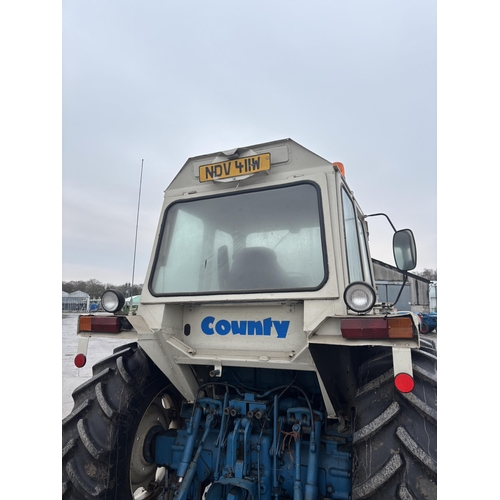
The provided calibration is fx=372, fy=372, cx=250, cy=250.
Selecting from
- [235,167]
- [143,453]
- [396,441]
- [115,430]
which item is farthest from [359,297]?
[143,453]

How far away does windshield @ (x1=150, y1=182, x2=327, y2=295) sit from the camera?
237 cm

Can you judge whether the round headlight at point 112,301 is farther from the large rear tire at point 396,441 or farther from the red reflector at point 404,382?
the red reflector at point 404,382

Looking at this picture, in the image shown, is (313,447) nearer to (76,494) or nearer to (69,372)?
(76,494)

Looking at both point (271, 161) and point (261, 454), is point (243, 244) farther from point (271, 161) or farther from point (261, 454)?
point (261, 454)

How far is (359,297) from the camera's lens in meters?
1.92

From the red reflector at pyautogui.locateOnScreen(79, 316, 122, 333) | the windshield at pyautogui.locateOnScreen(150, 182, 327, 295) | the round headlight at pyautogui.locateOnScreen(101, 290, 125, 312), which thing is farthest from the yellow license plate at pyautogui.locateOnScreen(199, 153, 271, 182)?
the red reflector at pyautogui.locateOnScreen(79, 316, 122, 333)

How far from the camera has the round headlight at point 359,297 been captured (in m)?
1.88

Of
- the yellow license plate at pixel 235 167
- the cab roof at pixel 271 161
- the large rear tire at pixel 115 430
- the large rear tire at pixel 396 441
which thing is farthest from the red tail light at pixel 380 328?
the large rear tire at pixel 115 430

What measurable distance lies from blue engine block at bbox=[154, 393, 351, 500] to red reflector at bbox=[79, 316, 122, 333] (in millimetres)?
845

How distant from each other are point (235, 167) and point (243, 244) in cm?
54

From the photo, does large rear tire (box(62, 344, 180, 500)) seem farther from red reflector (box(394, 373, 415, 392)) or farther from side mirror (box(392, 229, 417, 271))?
side mirror (box(392, 229, 417, 271))

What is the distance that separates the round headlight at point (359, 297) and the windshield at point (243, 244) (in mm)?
288

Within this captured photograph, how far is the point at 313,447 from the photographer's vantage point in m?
2.35
